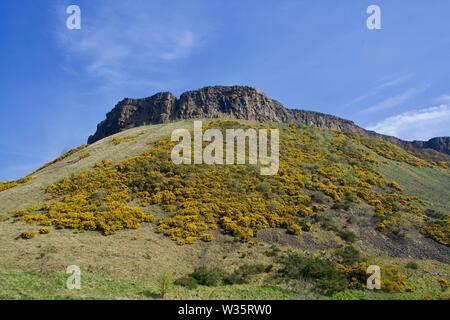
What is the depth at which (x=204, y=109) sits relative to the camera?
9356cm

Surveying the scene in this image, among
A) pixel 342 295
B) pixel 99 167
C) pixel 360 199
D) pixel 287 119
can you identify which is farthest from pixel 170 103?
pixel 342 295

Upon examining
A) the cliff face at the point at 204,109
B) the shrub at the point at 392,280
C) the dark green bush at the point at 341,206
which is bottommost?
the shrub at the point at 392,280

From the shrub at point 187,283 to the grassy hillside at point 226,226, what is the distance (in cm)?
24

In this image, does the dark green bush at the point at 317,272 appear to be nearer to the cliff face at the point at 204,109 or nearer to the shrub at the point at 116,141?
the shrub at the point at 116,141

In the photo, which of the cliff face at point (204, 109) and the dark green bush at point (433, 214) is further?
the cliff face at point (204, 109)

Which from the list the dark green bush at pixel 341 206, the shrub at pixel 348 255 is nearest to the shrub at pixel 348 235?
the shrub at pixel 348 255

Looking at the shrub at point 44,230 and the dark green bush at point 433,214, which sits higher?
the dark green bush at point 433,214

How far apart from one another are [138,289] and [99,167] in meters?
27.1

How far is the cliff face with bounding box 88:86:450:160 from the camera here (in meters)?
94.2

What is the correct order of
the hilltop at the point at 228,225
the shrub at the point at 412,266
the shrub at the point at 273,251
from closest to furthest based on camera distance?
1. the hilltop at the point at 228,225
2. the shrub at the point at 412,266
3. the shrub at the point at 273,251

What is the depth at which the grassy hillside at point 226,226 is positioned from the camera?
2275 centimetres

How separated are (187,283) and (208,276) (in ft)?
5.55

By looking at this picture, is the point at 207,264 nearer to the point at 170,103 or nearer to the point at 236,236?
the point at 236,236

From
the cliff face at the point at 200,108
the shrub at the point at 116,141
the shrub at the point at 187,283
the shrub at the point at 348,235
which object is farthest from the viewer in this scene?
the cliff face at the point at 200,108
